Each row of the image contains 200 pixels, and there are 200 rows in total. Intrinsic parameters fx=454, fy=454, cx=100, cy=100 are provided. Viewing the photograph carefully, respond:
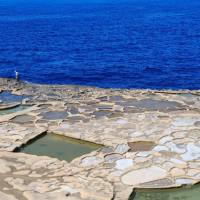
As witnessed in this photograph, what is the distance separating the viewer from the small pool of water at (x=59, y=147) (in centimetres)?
1416

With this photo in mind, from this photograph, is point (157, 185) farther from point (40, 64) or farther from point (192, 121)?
point (40, 64)

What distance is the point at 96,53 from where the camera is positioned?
5797cm

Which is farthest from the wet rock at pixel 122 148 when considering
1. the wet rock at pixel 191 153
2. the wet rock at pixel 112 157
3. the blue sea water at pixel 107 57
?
the blue sea water at pixel 107 57

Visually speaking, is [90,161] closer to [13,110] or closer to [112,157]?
[112,157]

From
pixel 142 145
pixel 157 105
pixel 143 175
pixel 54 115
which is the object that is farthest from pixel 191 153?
pixel 54 115

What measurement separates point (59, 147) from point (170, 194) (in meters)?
4.47

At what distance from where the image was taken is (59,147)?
1473cm

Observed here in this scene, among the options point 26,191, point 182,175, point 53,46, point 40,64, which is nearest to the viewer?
point 26,191

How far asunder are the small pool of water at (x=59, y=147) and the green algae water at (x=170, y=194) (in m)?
2.93

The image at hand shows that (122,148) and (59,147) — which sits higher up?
(122,148)

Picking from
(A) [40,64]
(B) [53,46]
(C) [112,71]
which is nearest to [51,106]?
(C) [112,71]

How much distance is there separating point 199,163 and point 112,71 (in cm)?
3405

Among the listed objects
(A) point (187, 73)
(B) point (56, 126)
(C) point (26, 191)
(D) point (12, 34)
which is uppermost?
(D) point (12, 34)

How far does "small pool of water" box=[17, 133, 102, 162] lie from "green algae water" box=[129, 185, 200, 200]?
2.93 meters
